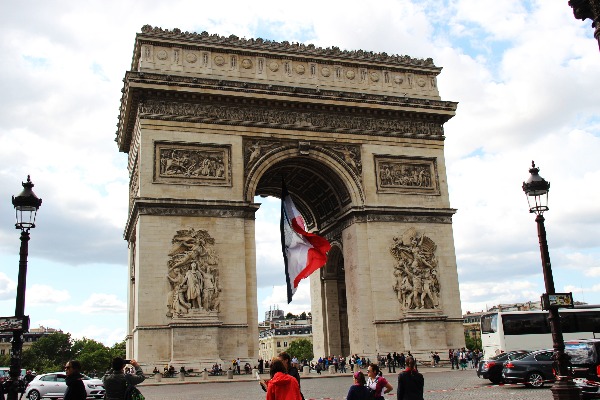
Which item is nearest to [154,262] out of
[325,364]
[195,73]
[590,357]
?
[195,73]

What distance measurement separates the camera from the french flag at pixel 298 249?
71.1ft

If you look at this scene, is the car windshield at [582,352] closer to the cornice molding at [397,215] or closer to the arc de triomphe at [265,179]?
the arc de triomphe at [265,179]

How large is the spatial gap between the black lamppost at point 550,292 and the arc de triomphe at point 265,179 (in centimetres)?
2002

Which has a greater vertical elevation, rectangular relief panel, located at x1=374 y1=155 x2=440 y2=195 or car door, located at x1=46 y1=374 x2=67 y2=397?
rectangular relief panel, located at x1=374 y1=155 x2=440 y2=195

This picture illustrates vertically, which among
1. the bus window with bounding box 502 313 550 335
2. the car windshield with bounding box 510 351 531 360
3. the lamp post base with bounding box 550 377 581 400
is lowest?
the lamp post base with bounding box 550 377 581 400

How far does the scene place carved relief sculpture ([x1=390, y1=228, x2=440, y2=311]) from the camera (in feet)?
113

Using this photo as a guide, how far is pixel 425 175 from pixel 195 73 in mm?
13832

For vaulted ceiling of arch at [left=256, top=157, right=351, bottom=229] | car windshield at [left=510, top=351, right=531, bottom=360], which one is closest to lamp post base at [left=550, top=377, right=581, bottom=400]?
car windshield at [left=510, top=351, right=531, bottom=360]

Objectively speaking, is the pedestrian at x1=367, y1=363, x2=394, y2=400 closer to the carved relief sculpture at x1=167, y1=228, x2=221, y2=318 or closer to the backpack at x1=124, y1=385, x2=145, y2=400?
the backpack at x1=124, y1=385, x2=145, y2=400

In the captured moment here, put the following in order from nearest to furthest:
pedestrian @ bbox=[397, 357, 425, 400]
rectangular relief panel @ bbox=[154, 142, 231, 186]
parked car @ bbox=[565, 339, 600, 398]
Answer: pedestrian @ bbox=[397, 357, 425, 400]
parked car @ bbox=[565, 339, 600, 398]
rectangular relief panel @ bbox=[154, 142, 231, 186]

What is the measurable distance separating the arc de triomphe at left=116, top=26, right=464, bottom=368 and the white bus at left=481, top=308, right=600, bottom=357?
452 cm

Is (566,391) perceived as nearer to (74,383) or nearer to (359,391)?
(359,391)

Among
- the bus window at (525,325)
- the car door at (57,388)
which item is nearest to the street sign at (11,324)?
the car door at (57,388)

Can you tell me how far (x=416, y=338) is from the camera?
33719mm
